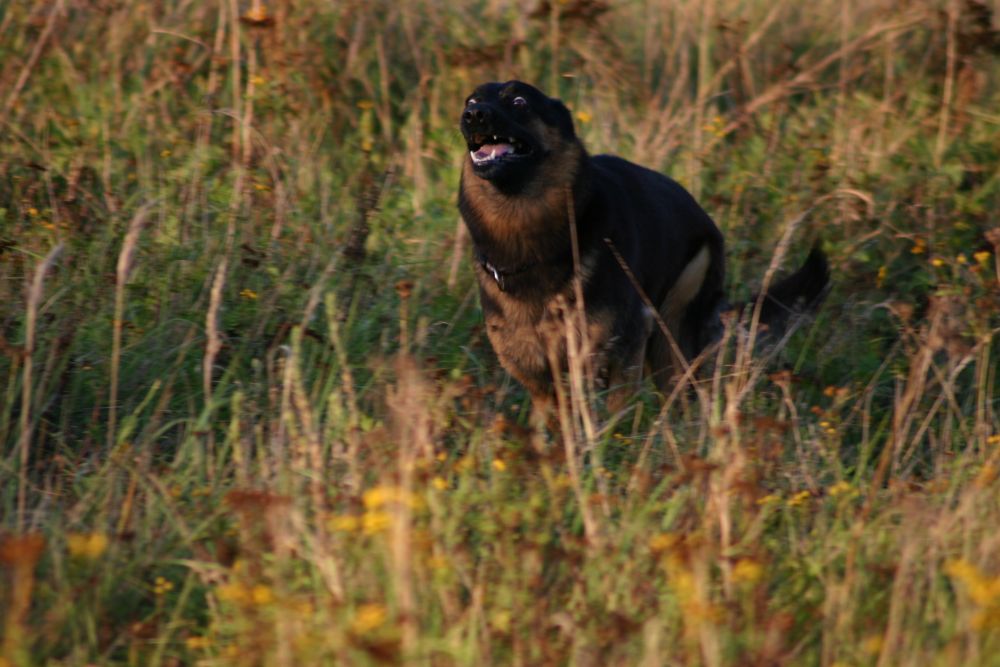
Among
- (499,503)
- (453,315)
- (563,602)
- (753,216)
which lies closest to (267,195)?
(453,315)

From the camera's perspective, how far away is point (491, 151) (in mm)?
4312

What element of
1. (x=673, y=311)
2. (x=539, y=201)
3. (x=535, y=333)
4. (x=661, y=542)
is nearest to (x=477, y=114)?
(x=539, y=201)

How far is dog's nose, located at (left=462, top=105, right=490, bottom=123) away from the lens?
4.18 meters

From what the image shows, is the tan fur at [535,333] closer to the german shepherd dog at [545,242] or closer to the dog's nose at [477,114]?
the german shepherd dog at [545,242]

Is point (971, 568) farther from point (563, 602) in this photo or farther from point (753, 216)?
point (753, 216)

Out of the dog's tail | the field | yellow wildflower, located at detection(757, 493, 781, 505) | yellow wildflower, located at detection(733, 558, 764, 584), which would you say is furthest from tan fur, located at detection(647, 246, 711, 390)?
yellow wildflower, located at detection(733, 558, 764, 584)

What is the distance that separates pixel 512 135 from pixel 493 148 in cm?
8

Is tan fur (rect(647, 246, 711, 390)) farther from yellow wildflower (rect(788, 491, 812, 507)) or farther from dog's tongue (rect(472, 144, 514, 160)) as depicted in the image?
yellow wildflower (rect(788, 491, 812, 507))

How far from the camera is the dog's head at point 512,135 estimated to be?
426 cm

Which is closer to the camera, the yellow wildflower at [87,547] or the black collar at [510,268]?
the yellow wildflower at [87,547]

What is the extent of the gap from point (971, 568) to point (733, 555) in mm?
529

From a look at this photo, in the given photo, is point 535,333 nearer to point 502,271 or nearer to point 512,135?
point 502,271

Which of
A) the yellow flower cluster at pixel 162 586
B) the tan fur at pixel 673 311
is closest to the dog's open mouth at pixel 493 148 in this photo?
the tan fur at pixel 673 311

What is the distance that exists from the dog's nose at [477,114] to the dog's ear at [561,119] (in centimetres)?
30
